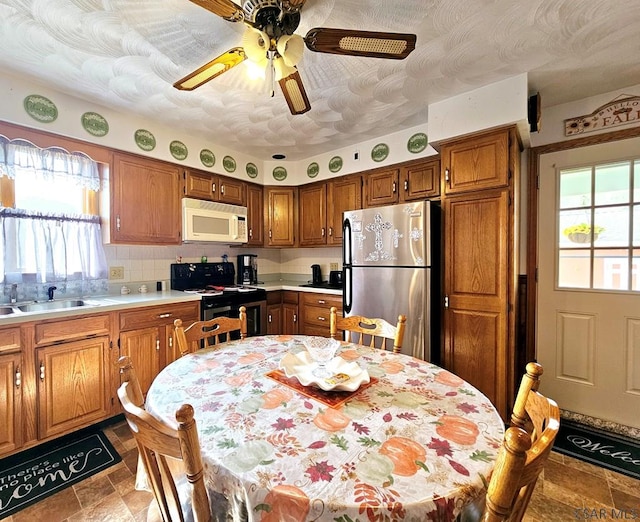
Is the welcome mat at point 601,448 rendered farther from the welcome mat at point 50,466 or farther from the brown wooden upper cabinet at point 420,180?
the welcome mat at point 50,466

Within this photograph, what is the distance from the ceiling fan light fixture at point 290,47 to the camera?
1255 mm

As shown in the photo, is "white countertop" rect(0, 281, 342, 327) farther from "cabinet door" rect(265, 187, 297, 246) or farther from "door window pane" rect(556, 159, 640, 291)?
"door window pane" rect(556, 159, 640, 291)

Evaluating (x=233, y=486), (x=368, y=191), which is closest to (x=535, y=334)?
(x=368, y=191)

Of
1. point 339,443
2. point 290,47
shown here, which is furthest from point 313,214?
point 339,443

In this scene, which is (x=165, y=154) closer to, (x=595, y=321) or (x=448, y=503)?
(x=448, y=503)

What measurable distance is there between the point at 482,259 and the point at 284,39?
1822mm

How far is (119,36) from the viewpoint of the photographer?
1580mm

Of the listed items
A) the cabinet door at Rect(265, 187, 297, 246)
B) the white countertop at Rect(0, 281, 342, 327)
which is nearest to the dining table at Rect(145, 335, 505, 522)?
the white countertop at Rect(0, 281, 342, 327)

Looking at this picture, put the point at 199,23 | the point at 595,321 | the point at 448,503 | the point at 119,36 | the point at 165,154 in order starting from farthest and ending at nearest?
the point at 165,154
the point at 595,321
the point at 119,36
the point at 199,23
the point at 448,503

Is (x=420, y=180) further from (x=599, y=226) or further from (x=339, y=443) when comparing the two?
(x=339, y=443)

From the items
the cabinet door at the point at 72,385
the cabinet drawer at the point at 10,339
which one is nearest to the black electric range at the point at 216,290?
the cabinet door at the point at 72,385

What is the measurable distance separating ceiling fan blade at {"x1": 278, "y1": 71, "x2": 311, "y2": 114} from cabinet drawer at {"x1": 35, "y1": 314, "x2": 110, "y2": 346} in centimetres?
192

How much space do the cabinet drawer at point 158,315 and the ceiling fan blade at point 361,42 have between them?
213cm

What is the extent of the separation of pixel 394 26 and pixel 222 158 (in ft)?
7.25
